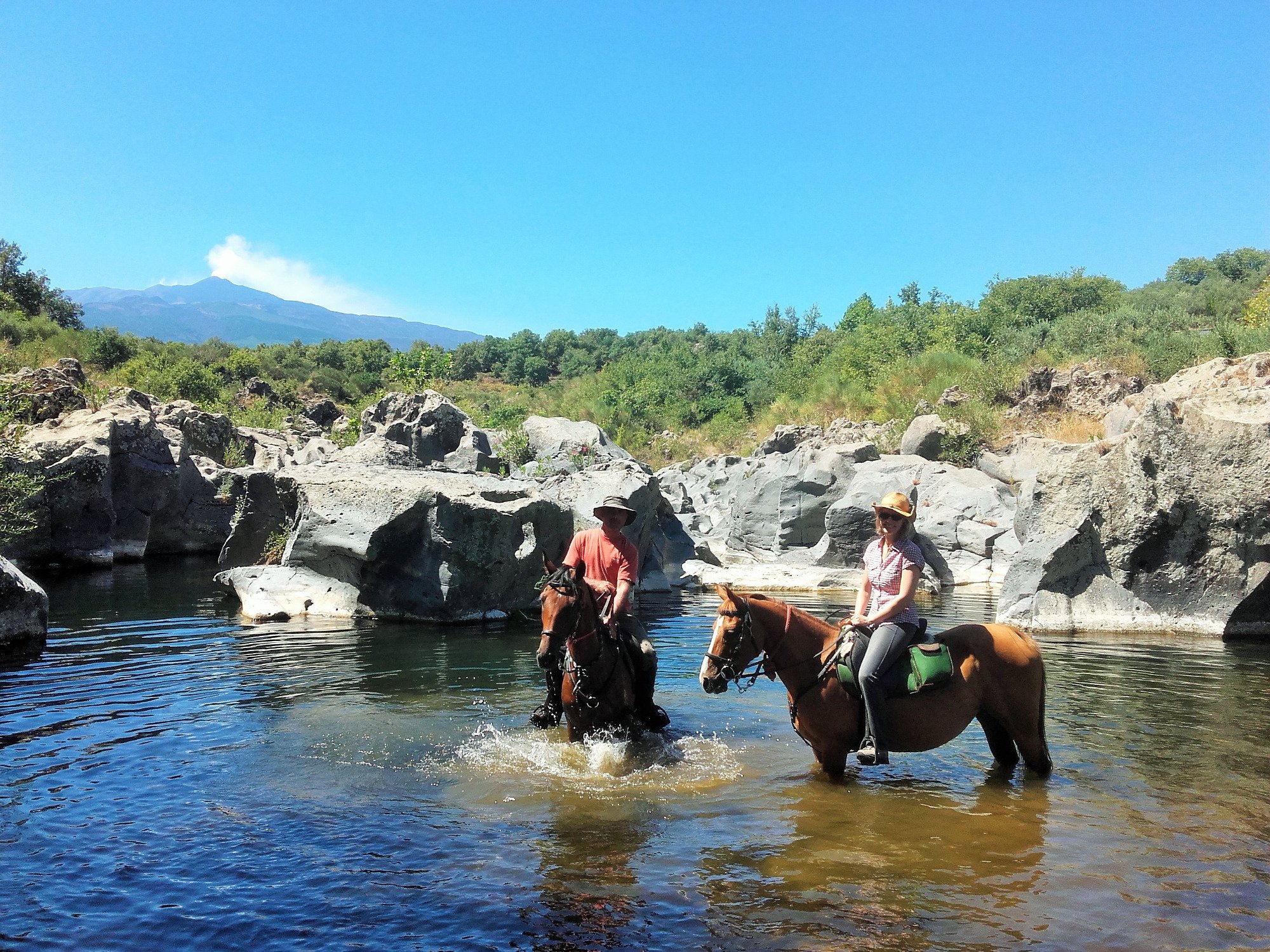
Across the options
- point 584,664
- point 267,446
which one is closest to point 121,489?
point 267,446

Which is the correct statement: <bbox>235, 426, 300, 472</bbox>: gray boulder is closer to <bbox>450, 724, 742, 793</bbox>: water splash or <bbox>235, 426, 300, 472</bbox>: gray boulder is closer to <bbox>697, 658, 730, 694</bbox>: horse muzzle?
<bbox>450, 724, 742, 793</bbox>: water splash

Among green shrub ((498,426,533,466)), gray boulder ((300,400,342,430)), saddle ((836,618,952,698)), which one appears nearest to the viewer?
saddle ((836,618,952,698))

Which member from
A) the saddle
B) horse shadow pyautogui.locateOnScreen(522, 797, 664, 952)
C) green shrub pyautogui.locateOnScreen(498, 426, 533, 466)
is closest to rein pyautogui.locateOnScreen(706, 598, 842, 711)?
the saddle

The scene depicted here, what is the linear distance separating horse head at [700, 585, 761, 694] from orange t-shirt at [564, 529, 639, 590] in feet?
4.18

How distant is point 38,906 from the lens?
204 inches

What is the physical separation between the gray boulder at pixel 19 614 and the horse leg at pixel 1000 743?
38.2 ft

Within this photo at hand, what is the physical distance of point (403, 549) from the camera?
51.8 feet

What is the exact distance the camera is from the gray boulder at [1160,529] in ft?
45.4

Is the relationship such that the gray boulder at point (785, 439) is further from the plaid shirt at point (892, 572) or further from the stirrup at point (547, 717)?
the plaid shirt at point (892, 572)

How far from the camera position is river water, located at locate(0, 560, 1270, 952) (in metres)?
5.11

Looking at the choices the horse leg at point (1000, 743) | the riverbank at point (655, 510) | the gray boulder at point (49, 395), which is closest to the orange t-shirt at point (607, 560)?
the riverbank at point (655, 510)

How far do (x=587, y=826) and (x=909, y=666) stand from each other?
8.61 ft

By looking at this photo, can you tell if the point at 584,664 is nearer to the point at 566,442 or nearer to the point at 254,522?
the point at 254,522

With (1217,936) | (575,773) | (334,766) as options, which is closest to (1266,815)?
(1217,936)
